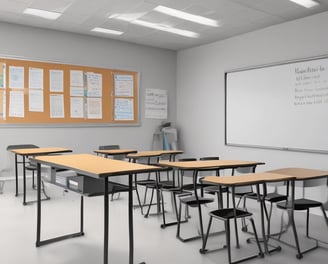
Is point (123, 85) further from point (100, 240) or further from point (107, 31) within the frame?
point (100, 240)

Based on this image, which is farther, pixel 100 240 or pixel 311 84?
pixel 311 84

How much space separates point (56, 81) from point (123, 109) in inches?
57.7

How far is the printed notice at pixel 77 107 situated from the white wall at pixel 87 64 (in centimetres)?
26

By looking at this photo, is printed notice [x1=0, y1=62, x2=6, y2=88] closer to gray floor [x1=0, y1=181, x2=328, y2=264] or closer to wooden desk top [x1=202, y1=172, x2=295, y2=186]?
gray floor [x1=0, y1=181, x2=328, y2=264]

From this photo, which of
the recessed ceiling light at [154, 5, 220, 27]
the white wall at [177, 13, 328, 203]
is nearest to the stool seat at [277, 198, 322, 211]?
the white wall at [177, 13, 328, 203]

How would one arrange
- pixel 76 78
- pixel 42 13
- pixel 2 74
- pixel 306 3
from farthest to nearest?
pixel 76 78, pixel 2 74, pixel 42 13, pixel 306 3

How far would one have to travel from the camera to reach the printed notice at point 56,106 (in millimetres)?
6091

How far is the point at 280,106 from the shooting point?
5430mm

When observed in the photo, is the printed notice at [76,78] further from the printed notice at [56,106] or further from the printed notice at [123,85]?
the printed notice at [123,85]

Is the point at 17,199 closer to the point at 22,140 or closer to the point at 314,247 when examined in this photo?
the point at 22,140

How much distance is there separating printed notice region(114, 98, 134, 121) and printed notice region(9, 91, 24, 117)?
5.93ft

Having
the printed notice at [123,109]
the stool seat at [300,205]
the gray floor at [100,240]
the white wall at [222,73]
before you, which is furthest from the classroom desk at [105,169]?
the printed notice at [123,109]

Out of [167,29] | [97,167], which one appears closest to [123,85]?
[167,29]

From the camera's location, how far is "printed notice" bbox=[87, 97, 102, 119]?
255 inches
